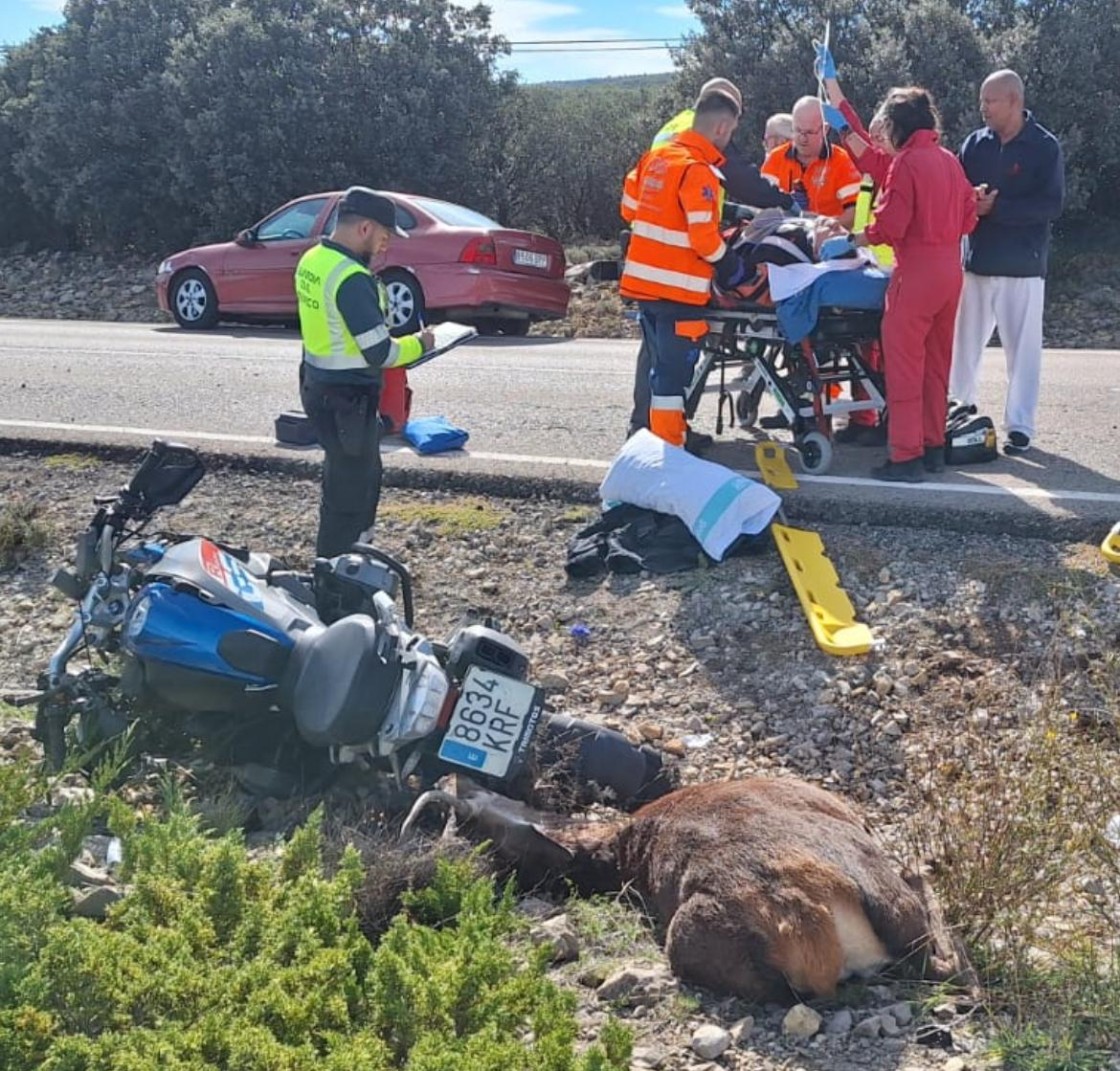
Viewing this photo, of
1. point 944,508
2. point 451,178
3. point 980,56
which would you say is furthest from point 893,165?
point 451,178

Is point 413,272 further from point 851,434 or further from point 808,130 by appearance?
point 851,434

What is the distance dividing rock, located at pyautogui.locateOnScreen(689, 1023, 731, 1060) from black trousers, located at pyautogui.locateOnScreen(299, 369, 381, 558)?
130 inches

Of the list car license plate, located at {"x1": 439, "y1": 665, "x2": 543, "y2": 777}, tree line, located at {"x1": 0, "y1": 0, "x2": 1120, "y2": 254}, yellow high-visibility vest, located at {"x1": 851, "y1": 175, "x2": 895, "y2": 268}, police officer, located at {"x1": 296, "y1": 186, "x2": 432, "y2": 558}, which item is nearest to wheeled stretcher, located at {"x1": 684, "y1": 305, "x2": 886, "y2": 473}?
yellow high-visibility vest, located at {"x1": 851, "y1": 175, "x2": 895, "y2": 268}

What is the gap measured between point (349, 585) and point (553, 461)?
332cm

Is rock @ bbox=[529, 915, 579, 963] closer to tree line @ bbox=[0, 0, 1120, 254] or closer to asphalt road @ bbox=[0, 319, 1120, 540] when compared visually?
asphalt road @ bbox=[0, 319, 1120, 540]

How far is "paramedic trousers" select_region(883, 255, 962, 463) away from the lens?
23.5ft

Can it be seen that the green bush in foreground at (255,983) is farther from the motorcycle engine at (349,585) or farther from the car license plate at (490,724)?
the motorcycle engine at (349,585)

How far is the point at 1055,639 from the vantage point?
4945 millimetres

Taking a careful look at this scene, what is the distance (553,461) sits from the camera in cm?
818

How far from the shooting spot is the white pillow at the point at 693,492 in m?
6.43

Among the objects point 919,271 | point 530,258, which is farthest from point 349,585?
point 530,258

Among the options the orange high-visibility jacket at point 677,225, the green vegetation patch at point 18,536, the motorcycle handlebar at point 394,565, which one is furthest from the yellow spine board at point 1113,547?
the green vegetation patch at point 18,536

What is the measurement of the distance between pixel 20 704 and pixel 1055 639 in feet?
11.7

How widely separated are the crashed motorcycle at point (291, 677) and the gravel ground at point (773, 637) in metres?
0.61
